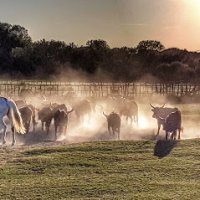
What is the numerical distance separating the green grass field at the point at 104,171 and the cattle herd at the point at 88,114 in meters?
3.13

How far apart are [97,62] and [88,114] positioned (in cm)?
4781

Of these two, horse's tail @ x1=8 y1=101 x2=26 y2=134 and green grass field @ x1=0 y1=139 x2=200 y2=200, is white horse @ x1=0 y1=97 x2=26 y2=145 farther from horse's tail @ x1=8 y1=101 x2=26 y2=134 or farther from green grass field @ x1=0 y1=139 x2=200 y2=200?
green grass field @ x1=0 y1=139 x2=200 y2=200

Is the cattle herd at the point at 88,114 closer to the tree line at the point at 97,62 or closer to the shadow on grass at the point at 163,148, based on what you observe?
the shadow on grass at the point at 163,148

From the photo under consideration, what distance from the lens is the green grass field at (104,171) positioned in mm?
12398

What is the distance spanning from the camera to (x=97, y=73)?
235 ft

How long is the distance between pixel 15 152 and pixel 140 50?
227 ft

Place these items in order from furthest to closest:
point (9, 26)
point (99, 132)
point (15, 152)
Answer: point (9, 26), point (99, 132), point (15, 152)

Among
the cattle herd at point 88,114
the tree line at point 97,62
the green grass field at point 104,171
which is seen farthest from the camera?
the tree line at point 97,62

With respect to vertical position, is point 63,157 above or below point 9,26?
below

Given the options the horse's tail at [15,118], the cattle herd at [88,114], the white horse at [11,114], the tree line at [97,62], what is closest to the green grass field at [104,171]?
the horse's tail at [15,118]

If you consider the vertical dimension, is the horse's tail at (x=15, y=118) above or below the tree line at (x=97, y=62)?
below

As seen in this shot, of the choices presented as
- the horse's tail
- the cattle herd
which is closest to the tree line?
the cattle herd

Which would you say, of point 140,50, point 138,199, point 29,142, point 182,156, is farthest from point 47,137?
point 140,50

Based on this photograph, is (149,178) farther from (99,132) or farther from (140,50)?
(140,50)
